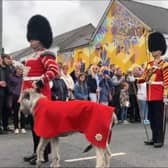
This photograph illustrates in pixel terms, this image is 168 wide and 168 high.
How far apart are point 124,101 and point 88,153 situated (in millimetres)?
6902

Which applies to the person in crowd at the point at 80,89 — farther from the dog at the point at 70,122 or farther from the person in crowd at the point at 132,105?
the dog at the point at 70,122

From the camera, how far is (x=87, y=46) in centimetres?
3659

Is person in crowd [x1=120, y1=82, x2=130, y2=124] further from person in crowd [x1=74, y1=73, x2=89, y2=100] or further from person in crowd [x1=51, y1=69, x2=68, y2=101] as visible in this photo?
person in crowd [x1=51, y1=69, x2=68, y2=101]

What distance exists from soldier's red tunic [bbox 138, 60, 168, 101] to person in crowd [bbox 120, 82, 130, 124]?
545cm

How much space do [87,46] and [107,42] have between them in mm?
2975

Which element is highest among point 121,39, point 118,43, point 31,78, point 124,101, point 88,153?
point 121,39

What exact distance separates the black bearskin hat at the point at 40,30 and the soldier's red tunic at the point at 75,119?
1.23 meters

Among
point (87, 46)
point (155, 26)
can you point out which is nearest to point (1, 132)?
point (155, 26)

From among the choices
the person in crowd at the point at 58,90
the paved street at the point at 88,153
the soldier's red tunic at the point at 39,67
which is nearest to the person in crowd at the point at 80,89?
the person in crowd at the point at 58,90

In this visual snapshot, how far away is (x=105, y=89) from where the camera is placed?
14.2 meters

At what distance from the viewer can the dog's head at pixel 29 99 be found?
6.53 m

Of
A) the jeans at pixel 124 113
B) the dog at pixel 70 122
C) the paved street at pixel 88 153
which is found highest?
the dog at pixel 70 122

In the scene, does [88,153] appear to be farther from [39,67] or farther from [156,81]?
[156,81]

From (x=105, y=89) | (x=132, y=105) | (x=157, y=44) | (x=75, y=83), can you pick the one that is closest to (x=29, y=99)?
(x=157, y=44)
